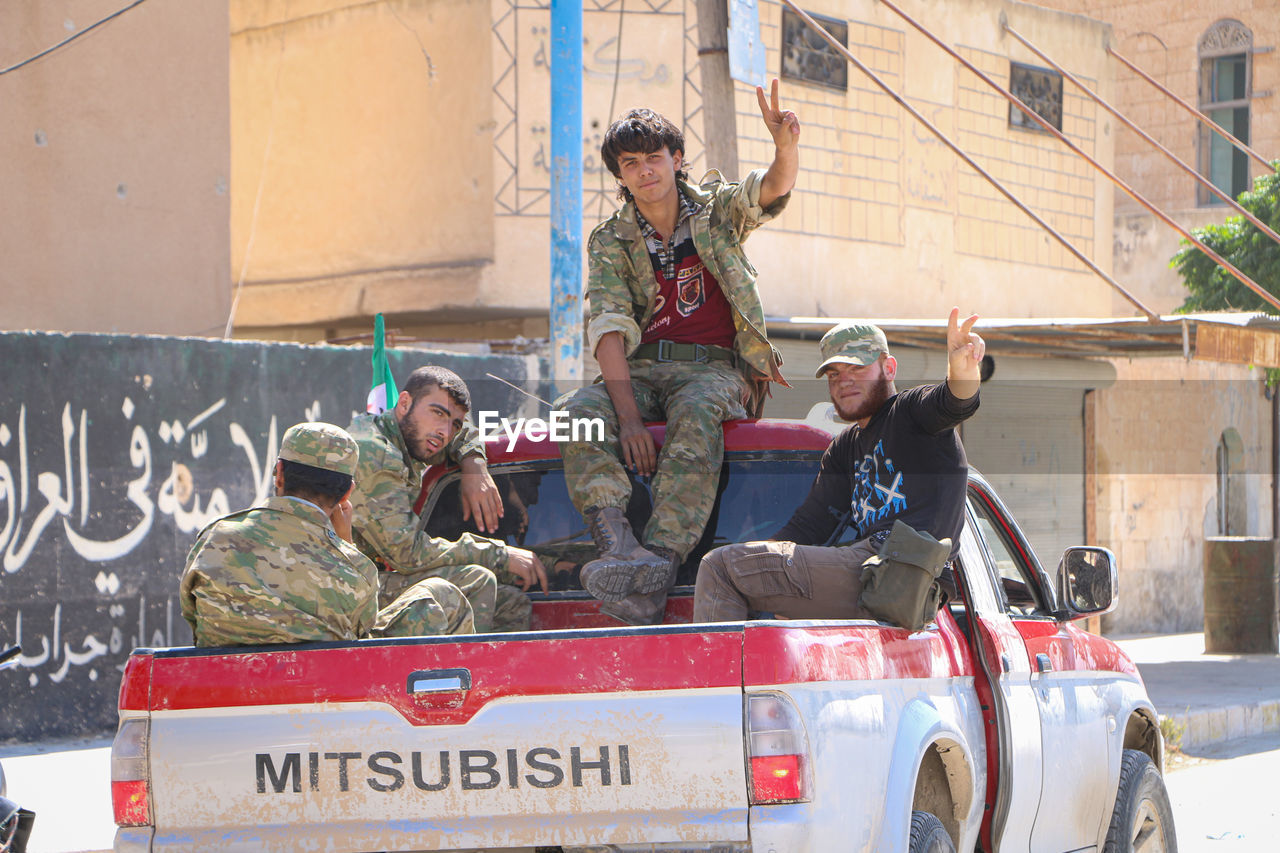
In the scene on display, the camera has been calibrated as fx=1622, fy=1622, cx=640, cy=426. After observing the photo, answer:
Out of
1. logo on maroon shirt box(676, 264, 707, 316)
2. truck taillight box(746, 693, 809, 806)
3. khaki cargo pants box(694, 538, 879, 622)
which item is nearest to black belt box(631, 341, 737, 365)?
logo on maroon shirt box(676, 264, 707, 316)

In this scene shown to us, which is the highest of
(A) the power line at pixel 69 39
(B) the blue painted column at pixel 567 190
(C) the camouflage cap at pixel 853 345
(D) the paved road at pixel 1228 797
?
(A) the power line at pixel 69 39

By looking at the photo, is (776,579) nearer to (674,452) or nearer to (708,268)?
(674,452)

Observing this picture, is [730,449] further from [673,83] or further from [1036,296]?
[1036,296]

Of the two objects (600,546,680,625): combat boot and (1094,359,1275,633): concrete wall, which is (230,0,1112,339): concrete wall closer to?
(1094,359,1275,633): concrete wall

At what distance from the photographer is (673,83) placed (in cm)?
1452

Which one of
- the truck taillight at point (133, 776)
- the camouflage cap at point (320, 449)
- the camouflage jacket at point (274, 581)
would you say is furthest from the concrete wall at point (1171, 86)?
the truck taillight at point (133, 776)

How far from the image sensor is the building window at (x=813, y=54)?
15.7 meters

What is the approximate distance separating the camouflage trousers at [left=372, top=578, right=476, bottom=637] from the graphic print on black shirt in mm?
1161

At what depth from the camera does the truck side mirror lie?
518 cm

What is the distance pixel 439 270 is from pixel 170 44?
328 cm

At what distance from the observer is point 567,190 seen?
8.84m

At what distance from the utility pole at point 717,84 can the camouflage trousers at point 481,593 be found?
4325 mm

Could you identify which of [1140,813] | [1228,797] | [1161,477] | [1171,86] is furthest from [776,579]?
[1171,86]

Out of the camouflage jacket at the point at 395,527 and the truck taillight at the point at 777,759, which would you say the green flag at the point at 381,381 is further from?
the truck taillight at the point at 777,759
